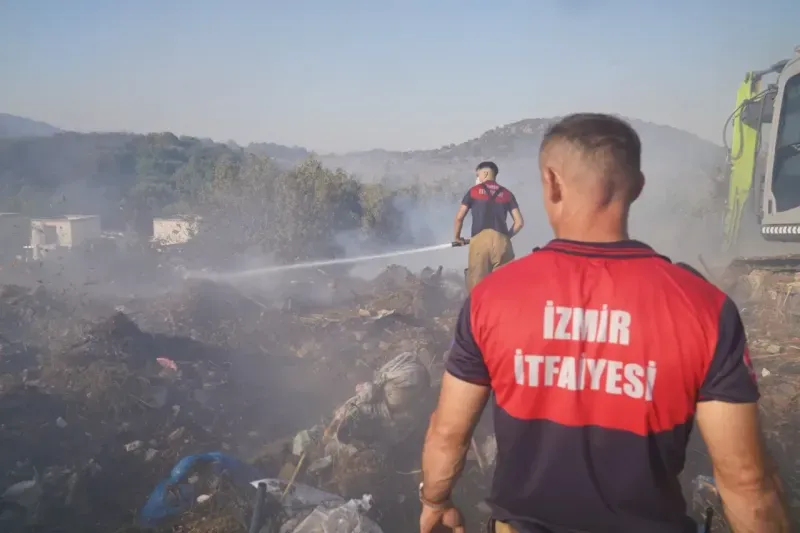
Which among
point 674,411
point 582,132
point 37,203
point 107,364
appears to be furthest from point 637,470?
point 37,203

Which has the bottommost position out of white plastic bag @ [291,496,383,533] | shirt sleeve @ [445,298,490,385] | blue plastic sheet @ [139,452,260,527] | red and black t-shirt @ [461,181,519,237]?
blue plastic sheet @ [139,452,260,527]

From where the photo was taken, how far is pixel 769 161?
27.9 feet

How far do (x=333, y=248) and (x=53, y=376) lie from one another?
367 inches

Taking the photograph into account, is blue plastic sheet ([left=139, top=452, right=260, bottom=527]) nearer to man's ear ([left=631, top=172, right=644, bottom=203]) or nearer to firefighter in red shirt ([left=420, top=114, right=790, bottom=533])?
firefighter in red shirt ([left=420, top=114, right=790, bottom=533])

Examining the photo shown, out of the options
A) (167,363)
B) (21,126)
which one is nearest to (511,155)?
(167,363)

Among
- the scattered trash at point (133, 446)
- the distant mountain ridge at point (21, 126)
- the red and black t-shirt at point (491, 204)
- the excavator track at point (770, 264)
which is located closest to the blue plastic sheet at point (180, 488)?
the scattered trash at point (133, 446)

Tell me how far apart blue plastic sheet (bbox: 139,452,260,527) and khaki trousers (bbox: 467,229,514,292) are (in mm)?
3167

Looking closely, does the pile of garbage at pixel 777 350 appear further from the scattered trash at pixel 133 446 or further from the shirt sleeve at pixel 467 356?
the scattered trash at pixel 133 446

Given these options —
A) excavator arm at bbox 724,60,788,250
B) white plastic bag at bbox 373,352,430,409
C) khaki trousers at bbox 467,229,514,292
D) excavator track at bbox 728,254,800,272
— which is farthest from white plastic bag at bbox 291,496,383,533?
excavator arm at bbox 724,60,788,250

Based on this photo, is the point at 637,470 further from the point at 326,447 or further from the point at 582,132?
the point at 326,447

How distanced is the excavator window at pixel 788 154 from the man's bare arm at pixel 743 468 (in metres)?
7.98

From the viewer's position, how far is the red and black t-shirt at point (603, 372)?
149 cm

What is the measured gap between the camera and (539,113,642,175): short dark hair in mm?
1636

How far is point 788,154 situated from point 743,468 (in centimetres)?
827
